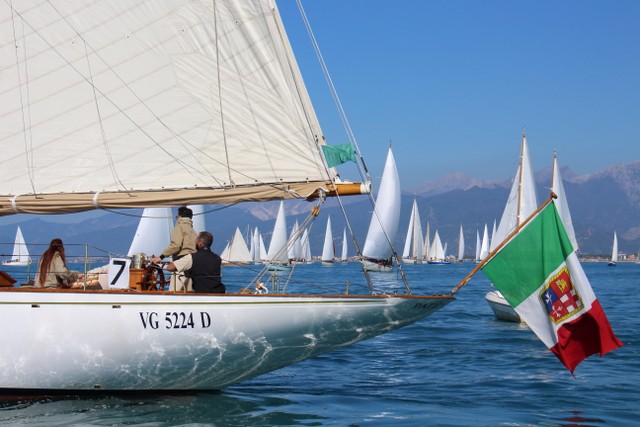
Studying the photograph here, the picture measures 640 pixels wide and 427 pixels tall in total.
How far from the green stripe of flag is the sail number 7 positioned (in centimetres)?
405

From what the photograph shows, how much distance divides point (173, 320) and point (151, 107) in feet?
10.9

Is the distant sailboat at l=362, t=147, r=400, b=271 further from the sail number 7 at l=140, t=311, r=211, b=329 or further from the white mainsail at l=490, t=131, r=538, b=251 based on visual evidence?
the sail number 7 at l=140, t=311, r=211, b=329

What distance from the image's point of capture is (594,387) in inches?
606

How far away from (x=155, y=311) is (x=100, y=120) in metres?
3.27

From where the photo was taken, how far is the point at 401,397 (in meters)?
14.4

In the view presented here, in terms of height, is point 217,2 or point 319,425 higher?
point 217,2

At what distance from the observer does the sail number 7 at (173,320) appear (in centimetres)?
1219

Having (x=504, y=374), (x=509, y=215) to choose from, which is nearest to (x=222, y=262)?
(x=504, y=374)

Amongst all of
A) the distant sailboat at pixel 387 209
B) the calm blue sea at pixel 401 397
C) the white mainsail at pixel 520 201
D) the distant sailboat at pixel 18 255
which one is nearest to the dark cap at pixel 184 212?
the calm blue sea at pixel 401 397

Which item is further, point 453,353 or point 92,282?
point 453,353

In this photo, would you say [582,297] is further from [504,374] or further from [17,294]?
[17,294]

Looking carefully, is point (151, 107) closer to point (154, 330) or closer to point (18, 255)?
point (18, 255)

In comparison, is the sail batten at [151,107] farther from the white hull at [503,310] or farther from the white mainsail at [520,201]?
the white mainsail at [520,201]

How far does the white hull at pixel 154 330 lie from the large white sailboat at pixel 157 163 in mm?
19
